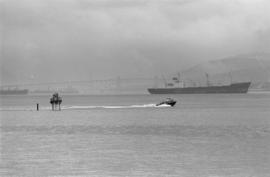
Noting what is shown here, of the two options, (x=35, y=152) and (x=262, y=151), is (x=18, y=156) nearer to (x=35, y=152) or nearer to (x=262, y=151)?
(x=35, y=152)

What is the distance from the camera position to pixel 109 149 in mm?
32625

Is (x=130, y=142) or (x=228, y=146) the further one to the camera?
(x=130, y=142)

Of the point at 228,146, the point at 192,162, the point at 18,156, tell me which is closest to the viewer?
the point at 192,162

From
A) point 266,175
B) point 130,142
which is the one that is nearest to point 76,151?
point 130,142

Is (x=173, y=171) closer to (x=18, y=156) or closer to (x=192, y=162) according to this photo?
(x=192, y=162)

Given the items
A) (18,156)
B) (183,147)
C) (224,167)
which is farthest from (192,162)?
(18,156)

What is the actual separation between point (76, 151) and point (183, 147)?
6.34 metres

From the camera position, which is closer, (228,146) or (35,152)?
(35,152)

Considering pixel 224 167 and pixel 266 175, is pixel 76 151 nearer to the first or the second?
pixel 224 167

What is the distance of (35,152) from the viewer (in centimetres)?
3147

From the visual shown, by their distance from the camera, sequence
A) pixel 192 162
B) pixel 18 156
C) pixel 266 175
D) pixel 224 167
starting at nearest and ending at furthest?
pixel 266 175 → pixel 224 167 → pixel 192 162 → pixel 18 156

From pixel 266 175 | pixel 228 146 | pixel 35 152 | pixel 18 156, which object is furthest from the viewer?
pixel 228 146

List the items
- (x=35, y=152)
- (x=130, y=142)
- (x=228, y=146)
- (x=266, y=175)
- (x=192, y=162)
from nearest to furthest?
1. (x=266, y=175)
2. (x=192, y=162)
3. (x=35, y=152)
4. (x=228, y=146)
5. (x=130, y=142)

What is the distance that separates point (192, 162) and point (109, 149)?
7089 millimetres
